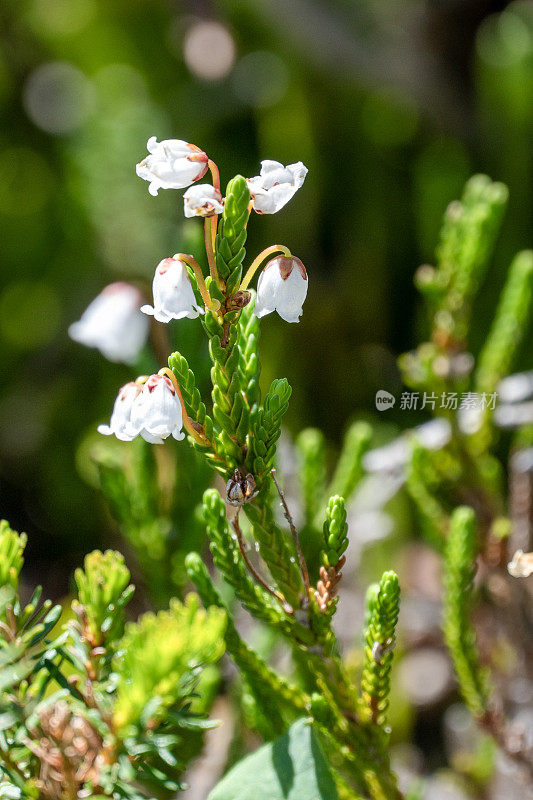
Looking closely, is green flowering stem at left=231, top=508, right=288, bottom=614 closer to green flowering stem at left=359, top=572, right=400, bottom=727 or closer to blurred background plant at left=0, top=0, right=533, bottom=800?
green flowering stem at left=359, top=572, right=400, bottom=727

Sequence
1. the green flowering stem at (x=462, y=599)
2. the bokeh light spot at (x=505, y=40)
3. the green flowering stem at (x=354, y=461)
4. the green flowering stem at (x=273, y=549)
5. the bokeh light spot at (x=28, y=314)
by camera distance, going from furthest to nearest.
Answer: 1. the bokeh light spot at (x=28, y=314)
2. the bokeh light spot at (x=505, y=40)
3. the green flowering stem at (x=354, y=461)
4. the green flowering stem at (x=462, y=599)
5. the green flowering stem at (x=273, y=549)

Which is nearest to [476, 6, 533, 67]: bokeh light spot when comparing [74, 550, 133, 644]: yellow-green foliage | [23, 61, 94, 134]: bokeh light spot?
[23, 61, 94, 134]: bokeh light spot

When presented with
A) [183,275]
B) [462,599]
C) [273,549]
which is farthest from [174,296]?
[462,599]

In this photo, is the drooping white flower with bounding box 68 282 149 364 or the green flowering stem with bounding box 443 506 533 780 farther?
the drooping white flower with bounding box 68 282 149 364

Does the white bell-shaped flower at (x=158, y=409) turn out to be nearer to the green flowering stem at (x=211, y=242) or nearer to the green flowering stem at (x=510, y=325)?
the green flowering stem at (x=211, y=242)

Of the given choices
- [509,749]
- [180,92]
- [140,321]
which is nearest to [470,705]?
[509,749]

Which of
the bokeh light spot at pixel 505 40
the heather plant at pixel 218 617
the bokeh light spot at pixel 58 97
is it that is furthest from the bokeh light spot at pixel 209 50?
the heather plant at pixel 218 617
